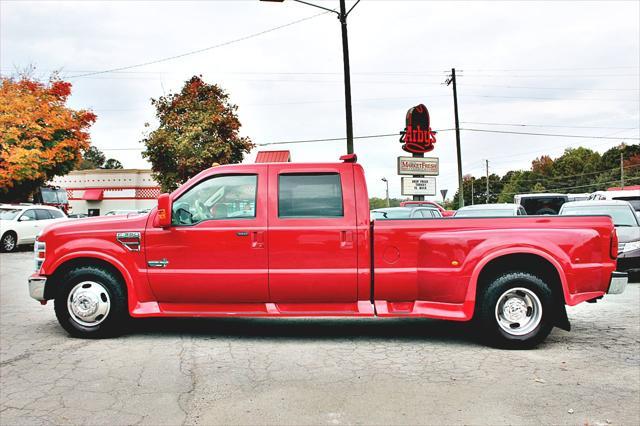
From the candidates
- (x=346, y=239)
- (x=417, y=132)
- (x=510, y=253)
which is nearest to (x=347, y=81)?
(x=417, y=132)

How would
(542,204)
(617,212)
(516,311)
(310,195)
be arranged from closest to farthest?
(516,311)
(310,195)
(617,212)
(542,204)

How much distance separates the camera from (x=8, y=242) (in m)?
Answer: 18.8

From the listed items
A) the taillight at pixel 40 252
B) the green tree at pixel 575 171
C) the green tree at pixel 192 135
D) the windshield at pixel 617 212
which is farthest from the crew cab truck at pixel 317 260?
the green tree at pixel 575 171

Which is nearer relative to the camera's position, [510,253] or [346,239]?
[510,253]

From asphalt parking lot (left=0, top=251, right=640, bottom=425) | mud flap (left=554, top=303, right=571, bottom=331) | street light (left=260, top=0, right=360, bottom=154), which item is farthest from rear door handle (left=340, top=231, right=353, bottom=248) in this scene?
street light (left=260, top=0, right=360, bottom=154)

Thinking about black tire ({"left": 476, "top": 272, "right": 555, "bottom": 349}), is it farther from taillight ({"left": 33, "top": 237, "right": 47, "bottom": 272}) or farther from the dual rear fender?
taillight ({"left": 33, "top": 237, "right": 47, "bottom": 272})

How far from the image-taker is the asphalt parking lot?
13.0 ft

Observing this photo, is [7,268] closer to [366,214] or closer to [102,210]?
[366,214]

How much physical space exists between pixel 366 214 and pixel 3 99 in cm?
2496

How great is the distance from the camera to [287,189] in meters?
6.05

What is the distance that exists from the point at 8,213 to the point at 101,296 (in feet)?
52.4

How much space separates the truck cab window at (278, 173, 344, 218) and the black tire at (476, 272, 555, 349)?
71.9 inches

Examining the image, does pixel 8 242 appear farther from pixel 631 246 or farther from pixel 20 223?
pixel 631 246

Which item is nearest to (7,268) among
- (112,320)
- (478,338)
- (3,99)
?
(112,320)
